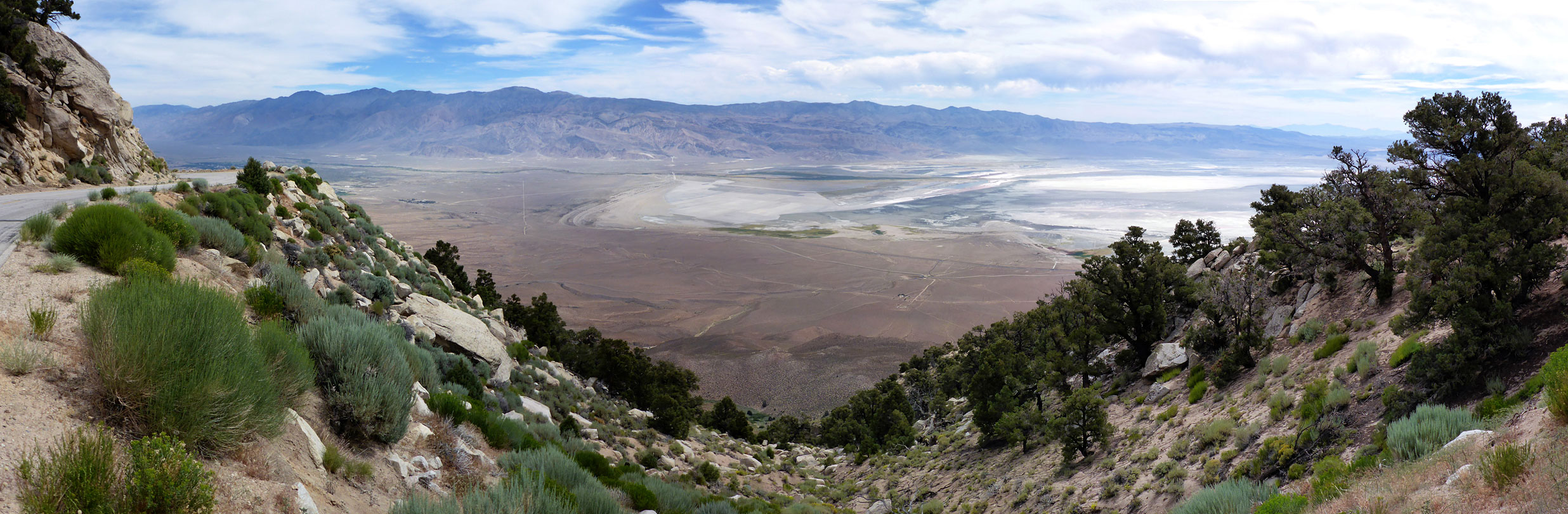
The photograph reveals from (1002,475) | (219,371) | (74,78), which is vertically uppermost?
(74,78)

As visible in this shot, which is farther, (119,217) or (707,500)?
(707,500)

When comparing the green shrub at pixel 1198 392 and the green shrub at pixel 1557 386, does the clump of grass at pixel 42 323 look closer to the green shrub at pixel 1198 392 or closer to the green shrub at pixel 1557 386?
the green shrub at pixel 1557 386

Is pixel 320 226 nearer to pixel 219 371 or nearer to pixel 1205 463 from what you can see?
pixel 219 371

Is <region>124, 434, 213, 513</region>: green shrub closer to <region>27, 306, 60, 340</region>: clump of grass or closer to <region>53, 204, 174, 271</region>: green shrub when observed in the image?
<region>27, 306, 60, 340</region>: clump of grass

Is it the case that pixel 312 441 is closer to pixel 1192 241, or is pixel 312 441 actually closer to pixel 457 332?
pixel 457 332

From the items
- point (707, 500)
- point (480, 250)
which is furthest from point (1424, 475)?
point (480, 250)

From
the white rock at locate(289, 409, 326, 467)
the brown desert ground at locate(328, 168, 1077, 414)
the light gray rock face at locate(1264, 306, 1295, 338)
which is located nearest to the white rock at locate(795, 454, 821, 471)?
the brown desert ground at locate(328, 168, 1077, 414)
